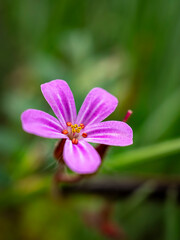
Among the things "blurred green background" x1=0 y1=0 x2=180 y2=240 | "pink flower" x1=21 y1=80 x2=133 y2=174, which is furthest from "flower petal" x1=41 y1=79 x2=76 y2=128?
"blurred green background" x1=0 y1=0 x2=180 y2=240

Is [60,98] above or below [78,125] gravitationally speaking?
above

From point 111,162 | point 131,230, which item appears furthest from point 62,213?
point 111,162

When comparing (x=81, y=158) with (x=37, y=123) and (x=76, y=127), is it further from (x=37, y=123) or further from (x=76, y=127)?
(x=76, y=127)

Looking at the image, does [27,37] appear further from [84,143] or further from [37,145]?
[84,143]

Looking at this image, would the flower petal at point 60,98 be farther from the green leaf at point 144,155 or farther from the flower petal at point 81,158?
the green leaf at point 144,155

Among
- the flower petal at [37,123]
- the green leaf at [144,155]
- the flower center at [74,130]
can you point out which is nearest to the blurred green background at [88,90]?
the green leaf at [144,155]

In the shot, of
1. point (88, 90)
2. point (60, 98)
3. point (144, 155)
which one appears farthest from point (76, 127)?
point (88, 90)

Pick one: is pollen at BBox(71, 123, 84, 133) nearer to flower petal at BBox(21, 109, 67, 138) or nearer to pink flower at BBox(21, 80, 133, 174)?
pink flower at BBox(21, 80, 133, 174)
